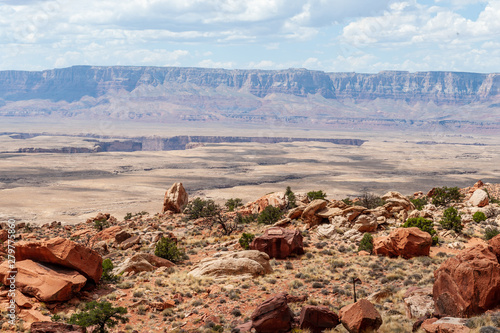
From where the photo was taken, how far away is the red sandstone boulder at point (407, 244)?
24141 mm

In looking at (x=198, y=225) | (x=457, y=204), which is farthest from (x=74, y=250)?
(x=457, y=204)

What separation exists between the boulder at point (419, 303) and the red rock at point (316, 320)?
2889 mm

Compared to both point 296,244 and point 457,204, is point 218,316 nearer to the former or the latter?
point 296,244

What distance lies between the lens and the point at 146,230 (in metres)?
37.3

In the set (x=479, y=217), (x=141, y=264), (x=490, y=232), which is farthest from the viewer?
(x=479, y=217)

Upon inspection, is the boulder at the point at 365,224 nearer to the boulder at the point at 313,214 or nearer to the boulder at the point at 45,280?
the boulder at the point at 313,214

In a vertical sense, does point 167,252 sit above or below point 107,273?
below

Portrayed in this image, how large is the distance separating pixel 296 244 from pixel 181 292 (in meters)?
8.22

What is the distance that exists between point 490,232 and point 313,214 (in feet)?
37.2

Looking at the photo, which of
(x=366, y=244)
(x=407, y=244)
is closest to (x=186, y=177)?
(x=366, y=244)

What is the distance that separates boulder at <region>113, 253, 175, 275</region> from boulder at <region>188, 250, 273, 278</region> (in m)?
2.42

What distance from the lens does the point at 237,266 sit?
900 inches

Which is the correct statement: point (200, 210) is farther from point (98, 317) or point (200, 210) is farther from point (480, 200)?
point (98, 317)

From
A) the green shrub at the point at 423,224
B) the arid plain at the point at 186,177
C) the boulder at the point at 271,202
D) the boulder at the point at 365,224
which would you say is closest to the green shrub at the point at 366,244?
the boulder at the point at 365,224
